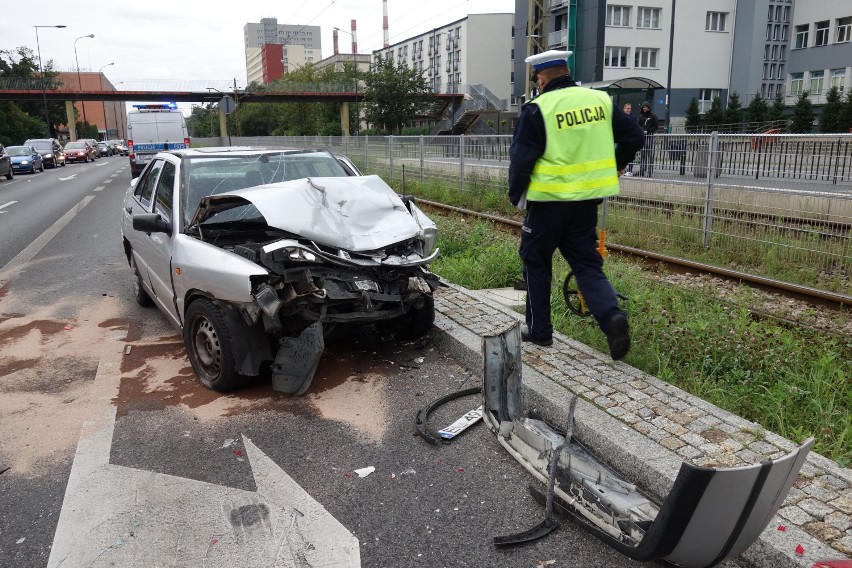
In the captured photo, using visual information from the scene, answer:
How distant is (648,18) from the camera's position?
5250cm

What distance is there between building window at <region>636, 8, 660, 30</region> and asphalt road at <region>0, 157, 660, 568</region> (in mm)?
53542

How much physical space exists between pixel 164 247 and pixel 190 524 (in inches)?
110

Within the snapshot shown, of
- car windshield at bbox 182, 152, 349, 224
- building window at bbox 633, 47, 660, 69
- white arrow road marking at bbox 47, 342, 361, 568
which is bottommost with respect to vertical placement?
white arrow road marking at bbox 47, 342, 361, 568

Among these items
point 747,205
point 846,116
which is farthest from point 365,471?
point 846,116

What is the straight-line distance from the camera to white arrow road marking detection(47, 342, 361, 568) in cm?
288

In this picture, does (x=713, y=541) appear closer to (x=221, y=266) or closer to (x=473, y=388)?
(x=473, y=388)

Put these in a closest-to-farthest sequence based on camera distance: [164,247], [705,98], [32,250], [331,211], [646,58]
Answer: [331,211]
[164,247]
[32,250]
[646,58]
[705,98]

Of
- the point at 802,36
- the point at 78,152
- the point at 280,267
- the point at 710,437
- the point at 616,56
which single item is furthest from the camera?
the point at 616,56

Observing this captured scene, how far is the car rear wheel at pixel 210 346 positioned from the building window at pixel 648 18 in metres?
54.5

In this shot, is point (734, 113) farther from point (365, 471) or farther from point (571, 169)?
point (365, 471)

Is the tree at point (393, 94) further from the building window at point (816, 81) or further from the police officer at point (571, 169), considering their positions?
the police officer at point (571, 169)

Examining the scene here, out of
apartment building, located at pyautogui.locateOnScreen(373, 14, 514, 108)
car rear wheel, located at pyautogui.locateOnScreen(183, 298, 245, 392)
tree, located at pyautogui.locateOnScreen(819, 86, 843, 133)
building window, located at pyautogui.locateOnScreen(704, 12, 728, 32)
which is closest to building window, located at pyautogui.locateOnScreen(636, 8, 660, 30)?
building window, located at pyautogui.locateOnScreen(704, 12, 728, 32)

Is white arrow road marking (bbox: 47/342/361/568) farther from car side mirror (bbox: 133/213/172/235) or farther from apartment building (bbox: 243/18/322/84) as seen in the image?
apartment building (bbox: 243/18/322/84)

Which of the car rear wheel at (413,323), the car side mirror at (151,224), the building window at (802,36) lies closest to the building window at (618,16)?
the building window at (802,36)
